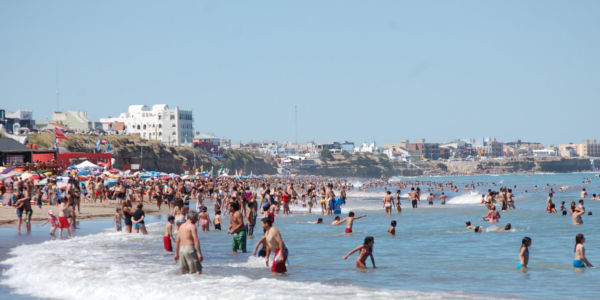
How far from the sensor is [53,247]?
59.8 feet

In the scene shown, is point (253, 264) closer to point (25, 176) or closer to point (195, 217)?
point (195, 217)

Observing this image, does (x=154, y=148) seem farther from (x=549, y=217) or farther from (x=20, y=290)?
(x=20, y=290)

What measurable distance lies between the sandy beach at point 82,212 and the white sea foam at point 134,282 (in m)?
10.2

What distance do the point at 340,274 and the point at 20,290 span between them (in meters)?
6.25

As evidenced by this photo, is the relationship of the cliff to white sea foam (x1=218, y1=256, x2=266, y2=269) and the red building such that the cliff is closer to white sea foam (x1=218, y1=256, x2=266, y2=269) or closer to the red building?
the red building

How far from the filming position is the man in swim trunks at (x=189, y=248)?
12219 millimetres

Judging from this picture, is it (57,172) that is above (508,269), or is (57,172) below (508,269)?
above

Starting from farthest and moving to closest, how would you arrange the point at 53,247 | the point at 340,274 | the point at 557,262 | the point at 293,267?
the point at 53,247 < the point at 557,262 < the point at 293,267 < the point at 340,274

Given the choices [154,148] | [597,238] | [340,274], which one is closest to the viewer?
[340,274]

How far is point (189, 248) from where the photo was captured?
41.0 feet

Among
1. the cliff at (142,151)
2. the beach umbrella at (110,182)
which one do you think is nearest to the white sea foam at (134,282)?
the beach umbrella at (110,182)

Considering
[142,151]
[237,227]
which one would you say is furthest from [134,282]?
[142,151]

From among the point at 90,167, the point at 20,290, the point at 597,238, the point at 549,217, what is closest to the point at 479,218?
the point at 549,217

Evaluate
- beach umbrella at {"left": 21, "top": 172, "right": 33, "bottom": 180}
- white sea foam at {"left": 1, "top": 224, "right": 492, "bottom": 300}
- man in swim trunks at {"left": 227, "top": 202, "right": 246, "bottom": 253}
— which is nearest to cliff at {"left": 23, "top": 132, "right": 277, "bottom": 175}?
beach umbrella at {"left": 21, "top": 172, "right": 33, "bottom": 180}
